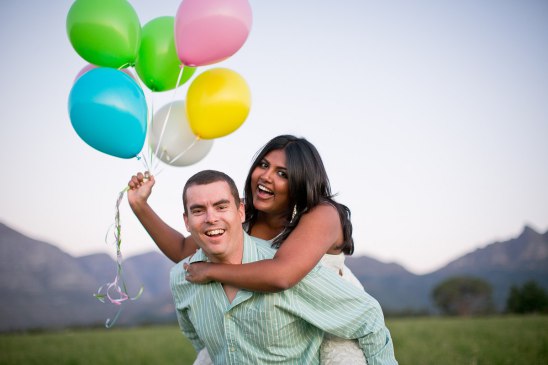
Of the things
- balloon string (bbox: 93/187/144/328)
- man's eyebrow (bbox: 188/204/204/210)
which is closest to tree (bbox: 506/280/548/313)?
balloon string (bbox: 93/187/144/328)

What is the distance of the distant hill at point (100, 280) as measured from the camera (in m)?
52.0

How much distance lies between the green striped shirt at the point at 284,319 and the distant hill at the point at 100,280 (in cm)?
1088

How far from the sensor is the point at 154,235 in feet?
12.4

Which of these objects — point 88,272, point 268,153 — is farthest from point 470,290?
point 268,153

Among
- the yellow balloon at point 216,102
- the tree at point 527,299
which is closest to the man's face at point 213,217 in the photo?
the yellow balloon at point 216,102

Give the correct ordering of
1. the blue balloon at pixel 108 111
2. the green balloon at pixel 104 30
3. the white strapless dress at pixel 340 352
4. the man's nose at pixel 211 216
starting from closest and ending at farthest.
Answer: the man's nose at pixel 211 216
the white strapless dress at pixel 340 352
the blue balloon at pixel 108 111
the green balloon at pixel 104 30

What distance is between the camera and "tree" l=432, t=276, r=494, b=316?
235ft

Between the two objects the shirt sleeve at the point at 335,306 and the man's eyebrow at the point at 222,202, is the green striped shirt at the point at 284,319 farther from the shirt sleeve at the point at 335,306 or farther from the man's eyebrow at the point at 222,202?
the man's eyebrow at the point at 222,202

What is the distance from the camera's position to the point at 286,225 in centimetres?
374

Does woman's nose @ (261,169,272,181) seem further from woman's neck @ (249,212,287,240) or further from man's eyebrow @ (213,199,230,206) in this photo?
man's eyebrow @ (213,199,230,206)

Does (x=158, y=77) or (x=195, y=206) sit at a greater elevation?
(x=158, y=77)

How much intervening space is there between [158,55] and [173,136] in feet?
2.24

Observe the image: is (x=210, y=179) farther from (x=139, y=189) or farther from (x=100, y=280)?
(x=100, y=280)

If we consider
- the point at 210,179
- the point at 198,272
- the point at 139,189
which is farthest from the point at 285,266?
the point at 139,189
